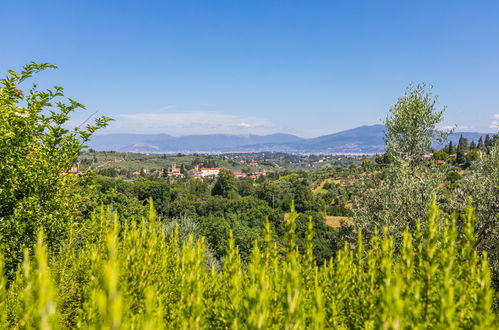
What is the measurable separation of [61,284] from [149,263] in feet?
9.37

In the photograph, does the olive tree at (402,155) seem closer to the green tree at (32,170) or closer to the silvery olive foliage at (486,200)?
the silvery olive foliage at (486,200)

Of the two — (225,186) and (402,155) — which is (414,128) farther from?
(225,186)

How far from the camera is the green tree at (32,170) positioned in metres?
6.99

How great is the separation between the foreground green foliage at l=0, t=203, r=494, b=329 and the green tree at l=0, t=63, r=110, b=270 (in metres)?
1.69

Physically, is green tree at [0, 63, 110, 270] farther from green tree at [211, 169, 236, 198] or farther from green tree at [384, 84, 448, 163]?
green tree at [211, 169, 236, 198]

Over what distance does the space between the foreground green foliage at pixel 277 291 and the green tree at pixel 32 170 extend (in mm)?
1685

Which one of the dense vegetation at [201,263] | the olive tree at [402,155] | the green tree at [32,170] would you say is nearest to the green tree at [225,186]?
the olive tree at [402,155]

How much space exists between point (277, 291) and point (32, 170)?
7274 mm

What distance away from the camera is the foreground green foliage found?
107 inches

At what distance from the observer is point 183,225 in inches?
1667

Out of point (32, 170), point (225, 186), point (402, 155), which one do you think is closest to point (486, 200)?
point (402, 155)

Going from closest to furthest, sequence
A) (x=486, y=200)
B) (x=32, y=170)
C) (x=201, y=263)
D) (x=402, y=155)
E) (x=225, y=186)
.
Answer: (x=201, y=263)
(x=32, y=170)
(x=486, y=200)
(x=402, y=155)
(x=225, y=186)

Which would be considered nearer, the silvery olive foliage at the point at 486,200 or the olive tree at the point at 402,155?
the silvery olive foliage at the point at 486,200

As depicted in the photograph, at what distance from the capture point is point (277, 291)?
416 cm
